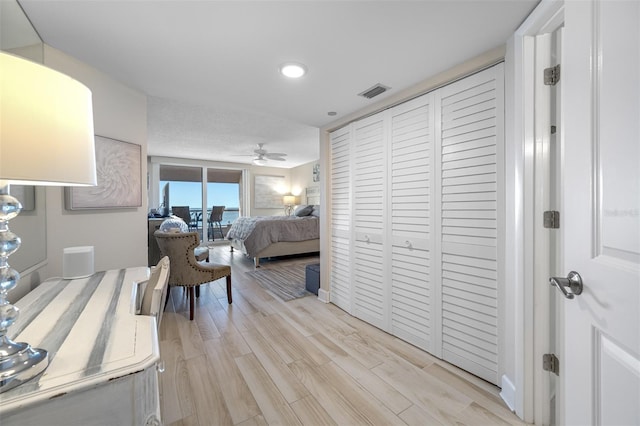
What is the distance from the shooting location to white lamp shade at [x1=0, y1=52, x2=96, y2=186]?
533mm

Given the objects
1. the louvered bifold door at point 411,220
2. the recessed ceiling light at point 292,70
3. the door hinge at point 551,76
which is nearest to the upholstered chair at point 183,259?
the recessed ceiling light at point 292,70

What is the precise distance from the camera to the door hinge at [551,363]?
126cm

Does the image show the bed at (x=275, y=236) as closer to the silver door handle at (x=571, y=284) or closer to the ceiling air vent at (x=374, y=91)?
the ceiling air vent at (x=374, y=91)

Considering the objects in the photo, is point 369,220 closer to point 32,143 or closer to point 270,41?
point 270,41

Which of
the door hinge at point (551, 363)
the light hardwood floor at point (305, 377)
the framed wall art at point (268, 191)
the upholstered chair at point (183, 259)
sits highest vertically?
the framed wall art at point (268, 191)

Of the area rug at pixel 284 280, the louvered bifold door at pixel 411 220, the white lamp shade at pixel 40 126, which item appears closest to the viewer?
the white lamp shade at pixel 40 126

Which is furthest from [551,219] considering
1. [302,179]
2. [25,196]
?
[302,179]

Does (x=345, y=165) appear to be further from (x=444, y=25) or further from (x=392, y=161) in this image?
(x=444, y=25)

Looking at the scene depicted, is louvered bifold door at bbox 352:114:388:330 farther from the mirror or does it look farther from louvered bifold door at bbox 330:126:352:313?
the mirror

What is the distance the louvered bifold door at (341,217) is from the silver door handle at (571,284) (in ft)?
6.31

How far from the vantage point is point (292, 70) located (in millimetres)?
1703

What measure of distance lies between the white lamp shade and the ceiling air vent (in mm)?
1838

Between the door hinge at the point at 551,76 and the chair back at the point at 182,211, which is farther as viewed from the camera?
the chair back at the point at 182,211

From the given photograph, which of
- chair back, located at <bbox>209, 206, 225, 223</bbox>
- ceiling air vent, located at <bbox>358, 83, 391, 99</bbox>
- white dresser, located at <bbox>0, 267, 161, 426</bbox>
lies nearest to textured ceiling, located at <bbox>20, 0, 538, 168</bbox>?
ceiling air vent, located at <bbox>358, 83, 391, 99</bbox>
